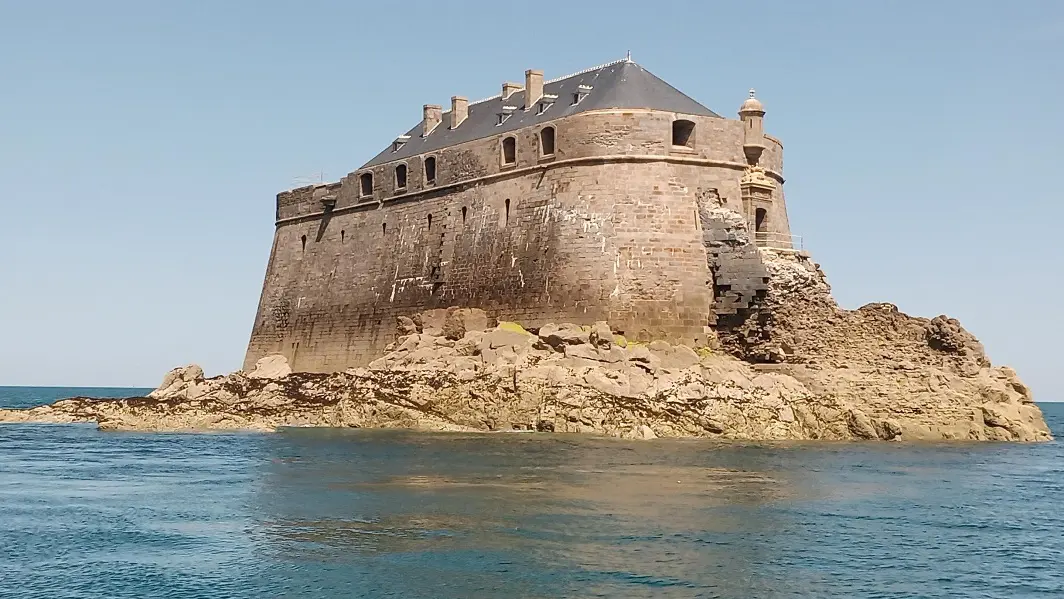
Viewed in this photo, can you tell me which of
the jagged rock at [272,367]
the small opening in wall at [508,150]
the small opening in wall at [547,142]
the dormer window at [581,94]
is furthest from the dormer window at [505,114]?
the jagged rock at [272,367]

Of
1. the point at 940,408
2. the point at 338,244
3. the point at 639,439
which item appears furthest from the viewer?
the point at 338,244

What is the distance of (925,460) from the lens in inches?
1151

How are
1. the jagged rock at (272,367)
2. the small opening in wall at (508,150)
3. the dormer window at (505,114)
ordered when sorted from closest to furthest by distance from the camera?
the small opening in wall at (508,150) → the dormer window at (505,114) → the jagged rock at (272,367)

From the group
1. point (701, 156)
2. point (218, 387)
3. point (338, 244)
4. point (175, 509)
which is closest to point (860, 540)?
point (175, 509)

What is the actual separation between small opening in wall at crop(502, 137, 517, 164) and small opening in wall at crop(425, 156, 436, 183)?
13.7 ft

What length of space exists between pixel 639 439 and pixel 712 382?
2.98 meters

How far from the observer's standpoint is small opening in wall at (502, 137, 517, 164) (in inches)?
1645

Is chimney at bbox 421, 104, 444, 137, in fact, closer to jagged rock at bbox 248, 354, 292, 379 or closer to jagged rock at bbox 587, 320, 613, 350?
jagged rock at bbox 248, 354, 292, 379

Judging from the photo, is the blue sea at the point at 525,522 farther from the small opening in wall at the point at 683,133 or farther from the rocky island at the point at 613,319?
the small opening in wall at the point at 683,133

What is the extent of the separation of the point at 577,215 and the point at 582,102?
406 centimetres

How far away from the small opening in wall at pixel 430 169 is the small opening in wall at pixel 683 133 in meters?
9.53

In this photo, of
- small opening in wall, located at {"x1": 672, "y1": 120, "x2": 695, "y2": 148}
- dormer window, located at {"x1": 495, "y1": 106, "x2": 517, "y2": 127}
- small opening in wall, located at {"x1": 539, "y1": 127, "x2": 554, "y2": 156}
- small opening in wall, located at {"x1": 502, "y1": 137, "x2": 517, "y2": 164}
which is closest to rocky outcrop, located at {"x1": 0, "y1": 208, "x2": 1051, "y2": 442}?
small opening in wall, located at {"x1": 672, "y1": 120, "x2": 695, "y2": 148}

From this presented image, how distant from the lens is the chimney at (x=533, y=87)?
43938mm

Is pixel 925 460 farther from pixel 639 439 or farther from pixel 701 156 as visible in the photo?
pixel 701 156
